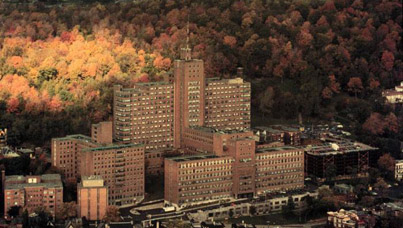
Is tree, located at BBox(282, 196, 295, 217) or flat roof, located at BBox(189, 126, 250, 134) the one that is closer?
tree, located at BBox(282, 196, 295, 217)

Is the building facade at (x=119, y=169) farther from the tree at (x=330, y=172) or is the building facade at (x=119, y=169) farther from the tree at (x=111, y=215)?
the tree at (x=330, y=172)

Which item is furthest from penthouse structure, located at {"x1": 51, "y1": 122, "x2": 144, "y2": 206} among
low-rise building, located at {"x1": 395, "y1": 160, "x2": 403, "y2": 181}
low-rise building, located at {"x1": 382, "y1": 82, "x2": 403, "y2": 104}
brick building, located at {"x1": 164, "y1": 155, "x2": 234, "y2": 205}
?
low-rise building, located at {"x1": 382, "y1": 82, "x2": 403, "y2": 104}

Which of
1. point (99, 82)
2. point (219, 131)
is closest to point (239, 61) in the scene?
point (99, 82)

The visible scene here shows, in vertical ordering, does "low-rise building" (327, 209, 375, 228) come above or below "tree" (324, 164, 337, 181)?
below

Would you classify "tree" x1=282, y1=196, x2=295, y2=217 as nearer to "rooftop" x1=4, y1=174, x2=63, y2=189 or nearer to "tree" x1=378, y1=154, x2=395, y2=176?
"tree" x1=378, y1=154, x2=395, y2=176

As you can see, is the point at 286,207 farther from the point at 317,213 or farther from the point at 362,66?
the point at 362,66

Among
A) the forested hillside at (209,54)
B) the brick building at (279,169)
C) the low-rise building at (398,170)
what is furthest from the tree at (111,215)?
the low-rise building at (398,170)

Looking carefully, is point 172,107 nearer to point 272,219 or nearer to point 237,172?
point 237,172
